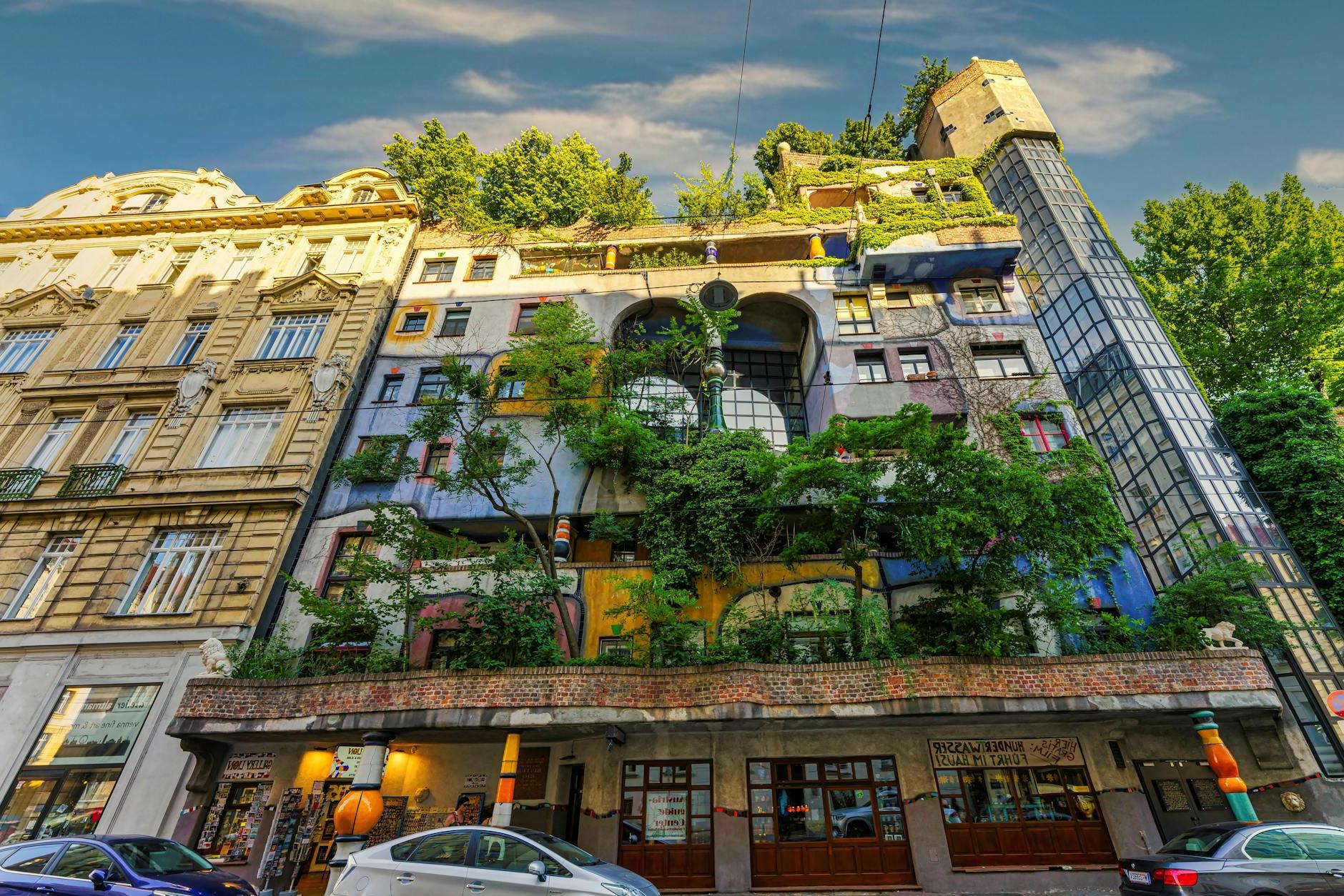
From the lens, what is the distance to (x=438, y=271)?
25.0m

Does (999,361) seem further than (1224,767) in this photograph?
Yes

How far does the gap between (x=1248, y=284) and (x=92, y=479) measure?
39734 millimetres

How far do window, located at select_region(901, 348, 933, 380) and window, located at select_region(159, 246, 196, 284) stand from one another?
91.5 ft

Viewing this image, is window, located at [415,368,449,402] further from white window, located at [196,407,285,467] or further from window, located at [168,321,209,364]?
window, located at [168,321,209,364]

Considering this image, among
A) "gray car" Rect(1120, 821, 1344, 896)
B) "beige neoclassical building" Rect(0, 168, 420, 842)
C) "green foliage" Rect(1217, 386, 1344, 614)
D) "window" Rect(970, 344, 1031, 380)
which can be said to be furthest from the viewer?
"window" Rect(970, 344, 1031, 380)

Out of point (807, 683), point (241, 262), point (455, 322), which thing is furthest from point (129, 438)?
point (807, 683)

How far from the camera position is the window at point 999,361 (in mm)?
20359

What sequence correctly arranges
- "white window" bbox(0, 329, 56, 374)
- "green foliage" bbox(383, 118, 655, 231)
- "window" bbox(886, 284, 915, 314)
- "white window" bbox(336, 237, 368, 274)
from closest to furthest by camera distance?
"window" bbox(886, 284, 915, 314) → "white window" bbox(0, 329, 56, 374) → "white window" bbox(336, 237, 368, 274) → "green foliage" bbox(383, 118, 655, 231)

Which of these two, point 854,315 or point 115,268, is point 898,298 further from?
point 115,268

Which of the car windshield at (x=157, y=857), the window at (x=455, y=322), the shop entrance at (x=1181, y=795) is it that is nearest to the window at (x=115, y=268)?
the window at (x=455, y=322)

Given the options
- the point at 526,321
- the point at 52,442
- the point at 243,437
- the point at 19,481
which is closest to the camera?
the point at 19,481

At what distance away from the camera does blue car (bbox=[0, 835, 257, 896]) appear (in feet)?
26.3

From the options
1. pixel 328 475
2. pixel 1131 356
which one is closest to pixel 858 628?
pixel 1131 356

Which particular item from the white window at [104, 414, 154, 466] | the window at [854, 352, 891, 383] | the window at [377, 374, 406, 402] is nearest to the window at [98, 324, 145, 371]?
the white window at [104, 414, 154, 466]
